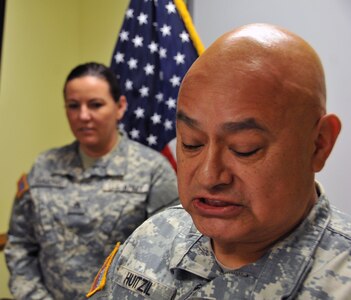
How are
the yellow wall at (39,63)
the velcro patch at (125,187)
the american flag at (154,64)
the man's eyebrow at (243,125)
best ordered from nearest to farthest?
1. the man's eyebrow at (243,125)
2. the velcro patch at (125,187)
3. the american flag at (154,64)
4. the yellow wall at (39,63)

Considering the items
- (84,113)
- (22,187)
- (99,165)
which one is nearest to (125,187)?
(99,165)

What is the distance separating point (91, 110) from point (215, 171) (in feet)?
3.94

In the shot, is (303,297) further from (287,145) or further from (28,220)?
(28,220)

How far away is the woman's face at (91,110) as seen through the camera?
1.78 meters

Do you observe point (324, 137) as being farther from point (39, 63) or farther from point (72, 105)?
point (39, 63)

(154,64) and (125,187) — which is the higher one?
(154,64)

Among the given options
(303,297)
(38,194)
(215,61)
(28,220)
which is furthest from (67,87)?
(303,297)

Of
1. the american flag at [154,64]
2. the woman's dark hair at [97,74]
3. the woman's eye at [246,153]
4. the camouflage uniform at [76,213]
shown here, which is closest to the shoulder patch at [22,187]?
the camouflage uniform at [76,213]

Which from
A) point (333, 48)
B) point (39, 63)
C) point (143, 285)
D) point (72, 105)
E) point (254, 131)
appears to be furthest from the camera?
point (39, 63)

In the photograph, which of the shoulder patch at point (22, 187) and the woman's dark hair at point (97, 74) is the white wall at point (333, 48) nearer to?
the woman's dark hair at point (97, 74)

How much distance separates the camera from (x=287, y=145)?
66 centimetres

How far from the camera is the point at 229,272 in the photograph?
75 cm

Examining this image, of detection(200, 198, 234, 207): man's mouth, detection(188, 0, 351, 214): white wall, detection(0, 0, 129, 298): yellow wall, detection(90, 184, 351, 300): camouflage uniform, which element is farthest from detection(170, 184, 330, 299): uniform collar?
detection(0, 0, 129, 298): yellow wall

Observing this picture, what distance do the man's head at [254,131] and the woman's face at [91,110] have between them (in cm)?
112
